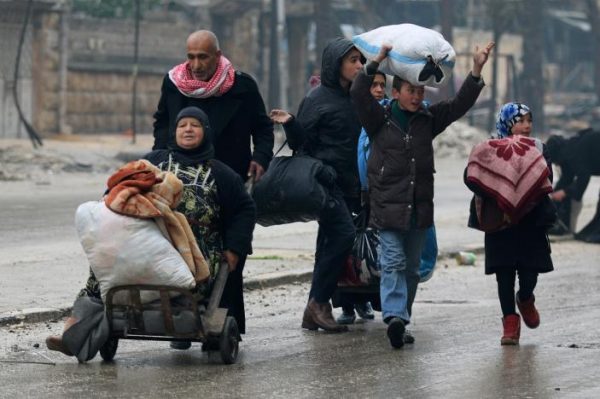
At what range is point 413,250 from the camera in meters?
8.85

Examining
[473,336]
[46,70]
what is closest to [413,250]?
[473,336]

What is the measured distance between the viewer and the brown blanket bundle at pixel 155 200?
7449mm

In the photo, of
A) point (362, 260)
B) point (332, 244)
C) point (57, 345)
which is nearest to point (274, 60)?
point (362, 260)

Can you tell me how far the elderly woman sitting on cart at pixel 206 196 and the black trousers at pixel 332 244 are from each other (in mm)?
1206

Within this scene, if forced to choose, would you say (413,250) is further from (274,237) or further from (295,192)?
(274,237)

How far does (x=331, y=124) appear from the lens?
30.4ft

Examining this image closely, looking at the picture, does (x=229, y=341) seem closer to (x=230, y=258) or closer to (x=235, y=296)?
(x=230, y=258)

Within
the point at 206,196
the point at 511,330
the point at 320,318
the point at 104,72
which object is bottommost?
the point at 104,72

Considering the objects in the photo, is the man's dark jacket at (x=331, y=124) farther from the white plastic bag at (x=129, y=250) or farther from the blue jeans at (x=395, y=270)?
the white plastic bag at (x=129, y=250)

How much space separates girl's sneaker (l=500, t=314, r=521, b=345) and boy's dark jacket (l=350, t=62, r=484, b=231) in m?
0.73

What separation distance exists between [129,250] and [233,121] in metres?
1.36

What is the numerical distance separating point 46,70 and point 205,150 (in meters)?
24.7

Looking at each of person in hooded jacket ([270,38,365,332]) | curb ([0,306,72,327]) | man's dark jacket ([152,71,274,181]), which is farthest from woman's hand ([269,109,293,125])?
curb ([0,306,72,327])

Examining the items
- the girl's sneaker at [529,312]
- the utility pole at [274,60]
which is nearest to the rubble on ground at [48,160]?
the utility pole at [274,60]
